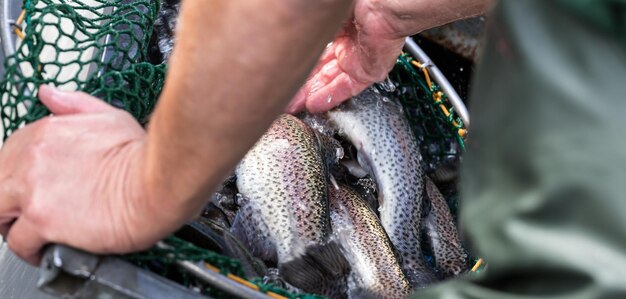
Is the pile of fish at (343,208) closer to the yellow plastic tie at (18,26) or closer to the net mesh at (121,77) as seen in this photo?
the net mesh at (121,77)

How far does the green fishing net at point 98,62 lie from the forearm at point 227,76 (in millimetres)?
608

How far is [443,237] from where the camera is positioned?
2283mm

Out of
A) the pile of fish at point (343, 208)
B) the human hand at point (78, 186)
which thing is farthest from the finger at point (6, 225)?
the pile of fish at point (343, 208)

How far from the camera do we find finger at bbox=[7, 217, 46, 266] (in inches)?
51.4

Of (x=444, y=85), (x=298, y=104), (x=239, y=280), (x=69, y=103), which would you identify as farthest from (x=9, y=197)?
(x=444, y=85)

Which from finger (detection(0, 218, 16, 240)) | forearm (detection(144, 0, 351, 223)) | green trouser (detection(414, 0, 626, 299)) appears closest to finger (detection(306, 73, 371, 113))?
finger (detection(0, 218, 16, 240))

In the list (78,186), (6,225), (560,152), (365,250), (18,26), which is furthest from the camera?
(365,250)

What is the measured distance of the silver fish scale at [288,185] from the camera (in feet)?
6.60

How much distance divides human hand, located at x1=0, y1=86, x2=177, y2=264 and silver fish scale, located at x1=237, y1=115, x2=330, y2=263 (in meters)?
0.68

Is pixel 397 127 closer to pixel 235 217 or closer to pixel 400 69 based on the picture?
pixel 400 69

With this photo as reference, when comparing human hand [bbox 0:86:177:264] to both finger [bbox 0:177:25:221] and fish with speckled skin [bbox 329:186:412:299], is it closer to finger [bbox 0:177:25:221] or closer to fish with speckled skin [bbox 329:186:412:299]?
finger [bbox 0:177:25:221]

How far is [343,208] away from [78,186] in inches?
40.1

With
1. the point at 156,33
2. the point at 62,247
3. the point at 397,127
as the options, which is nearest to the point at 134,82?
the point at 156,33

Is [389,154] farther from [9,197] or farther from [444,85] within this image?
[9,197]
